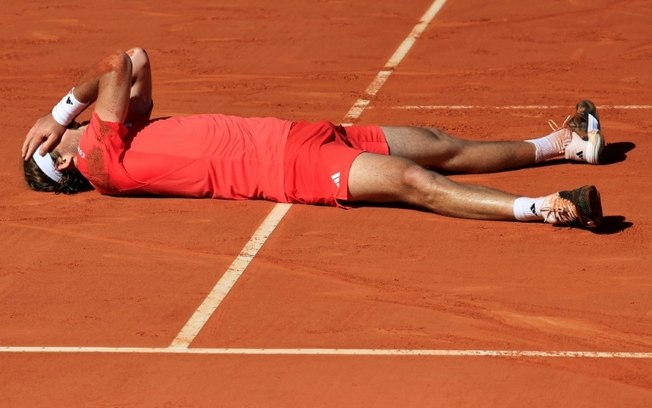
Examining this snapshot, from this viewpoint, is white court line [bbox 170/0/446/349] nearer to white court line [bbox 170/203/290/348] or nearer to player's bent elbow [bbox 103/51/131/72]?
white court line [bbox 170/203/290/348]

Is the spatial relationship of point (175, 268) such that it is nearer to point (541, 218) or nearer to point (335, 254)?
point (335, 254)

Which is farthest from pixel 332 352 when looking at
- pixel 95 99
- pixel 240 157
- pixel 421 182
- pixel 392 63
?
pixel 392 63

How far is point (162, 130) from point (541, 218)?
2.61 meters

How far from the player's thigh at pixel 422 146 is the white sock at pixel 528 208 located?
1.01 m

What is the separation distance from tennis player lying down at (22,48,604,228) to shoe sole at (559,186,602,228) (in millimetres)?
458

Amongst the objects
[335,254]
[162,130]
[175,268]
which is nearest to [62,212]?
[162,130]

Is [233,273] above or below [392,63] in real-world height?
above

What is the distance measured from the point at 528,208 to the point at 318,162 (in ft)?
4.59

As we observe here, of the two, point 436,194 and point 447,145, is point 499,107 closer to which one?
point 447,145

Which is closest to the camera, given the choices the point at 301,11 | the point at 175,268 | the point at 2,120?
the point at 175,268

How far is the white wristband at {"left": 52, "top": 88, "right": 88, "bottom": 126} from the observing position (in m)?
9.09

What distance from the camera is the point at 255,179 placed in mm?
9062

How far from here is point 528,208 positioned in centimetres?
836

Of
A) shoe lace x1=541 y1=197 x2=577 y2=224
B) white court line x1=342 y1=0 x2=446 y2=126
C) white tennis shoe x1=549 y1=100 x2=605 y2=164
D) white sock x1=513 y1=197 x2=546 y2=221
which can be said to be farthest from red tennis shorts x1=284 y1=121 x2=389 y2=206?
white court line x1=342 y1=0 x2=446 y2=126
